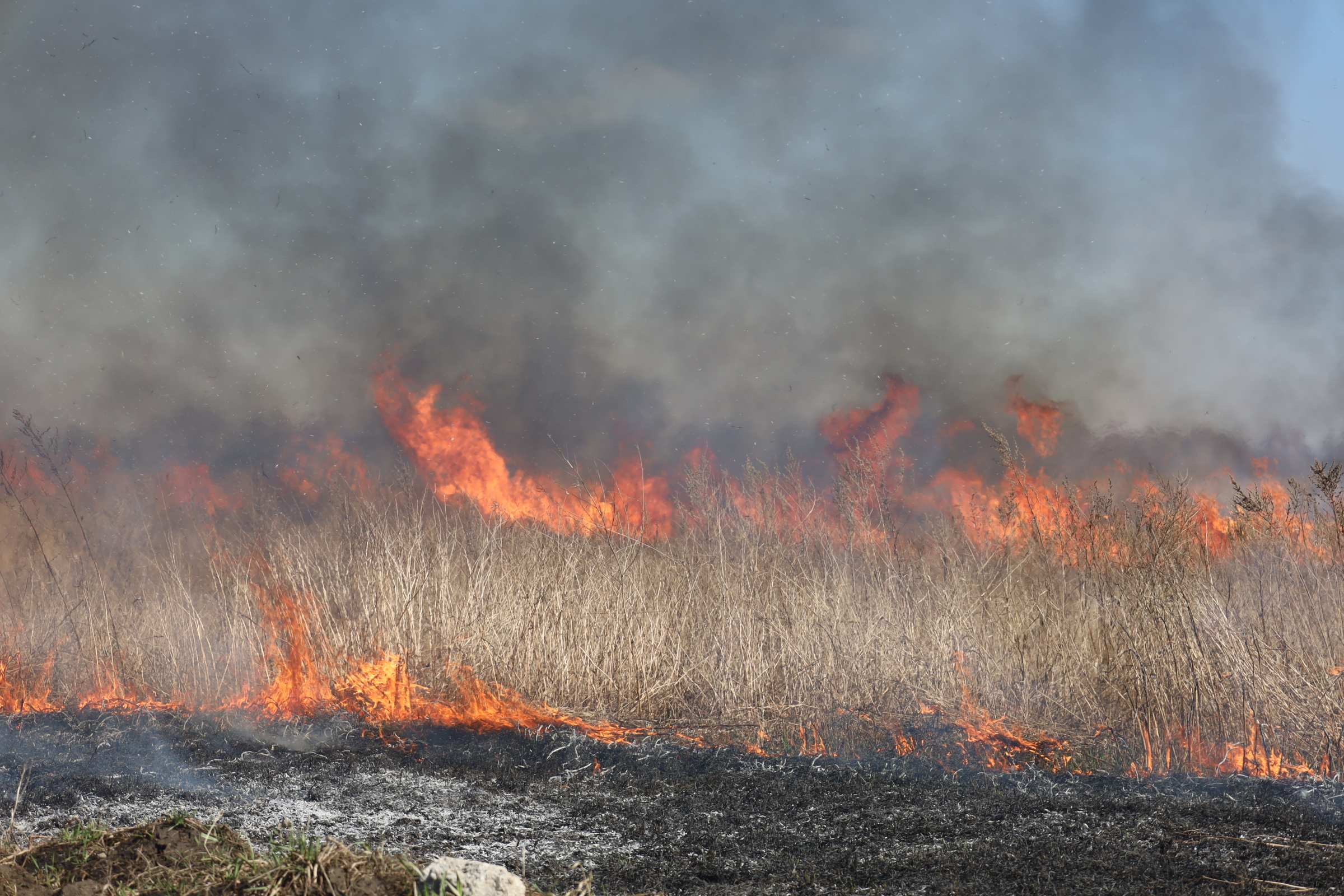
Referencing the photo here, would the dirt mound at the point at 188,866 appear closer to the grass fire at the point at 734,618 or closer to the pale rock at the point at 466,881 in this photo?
the pale rock at the point at 466,881

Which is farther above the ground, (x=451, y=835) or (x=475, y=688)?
(x=475, y=688)

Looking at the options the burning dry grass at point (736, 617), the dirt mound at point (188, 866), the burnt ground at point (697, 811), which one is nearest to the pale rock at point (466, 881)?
the dirt mound at point (188, 866)

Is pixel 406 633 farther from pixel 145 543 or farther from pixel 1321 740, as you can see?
pixel 1321 740

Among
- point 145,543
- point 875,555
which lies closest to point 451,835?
point 875,555

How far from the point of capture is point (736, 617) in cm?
662

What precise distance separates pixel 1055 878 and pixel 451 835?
2.49 m

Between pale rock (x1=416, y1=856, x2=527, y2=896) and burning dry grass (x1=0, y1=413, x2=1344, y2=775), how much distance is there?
355 centimetres

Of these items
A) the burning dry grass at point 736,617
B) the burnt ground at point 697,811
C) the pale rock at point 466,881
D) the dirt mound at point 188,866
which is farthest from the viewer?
the burning dry grass at point 736,617

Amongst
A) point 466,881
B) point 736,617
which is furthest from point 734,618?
point 466,881

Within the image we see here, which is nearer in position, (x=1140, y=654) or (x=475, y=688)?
(x=1140, y=654)

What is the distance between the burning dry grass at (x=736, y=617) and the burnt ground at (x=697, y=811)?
30.0 inches

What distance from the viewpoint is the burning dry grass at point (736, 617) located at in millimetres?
5598

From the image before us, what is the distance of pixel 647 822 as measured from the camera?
13.9 feet

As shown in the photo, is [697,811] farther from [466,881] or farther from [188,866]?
[188,866]
